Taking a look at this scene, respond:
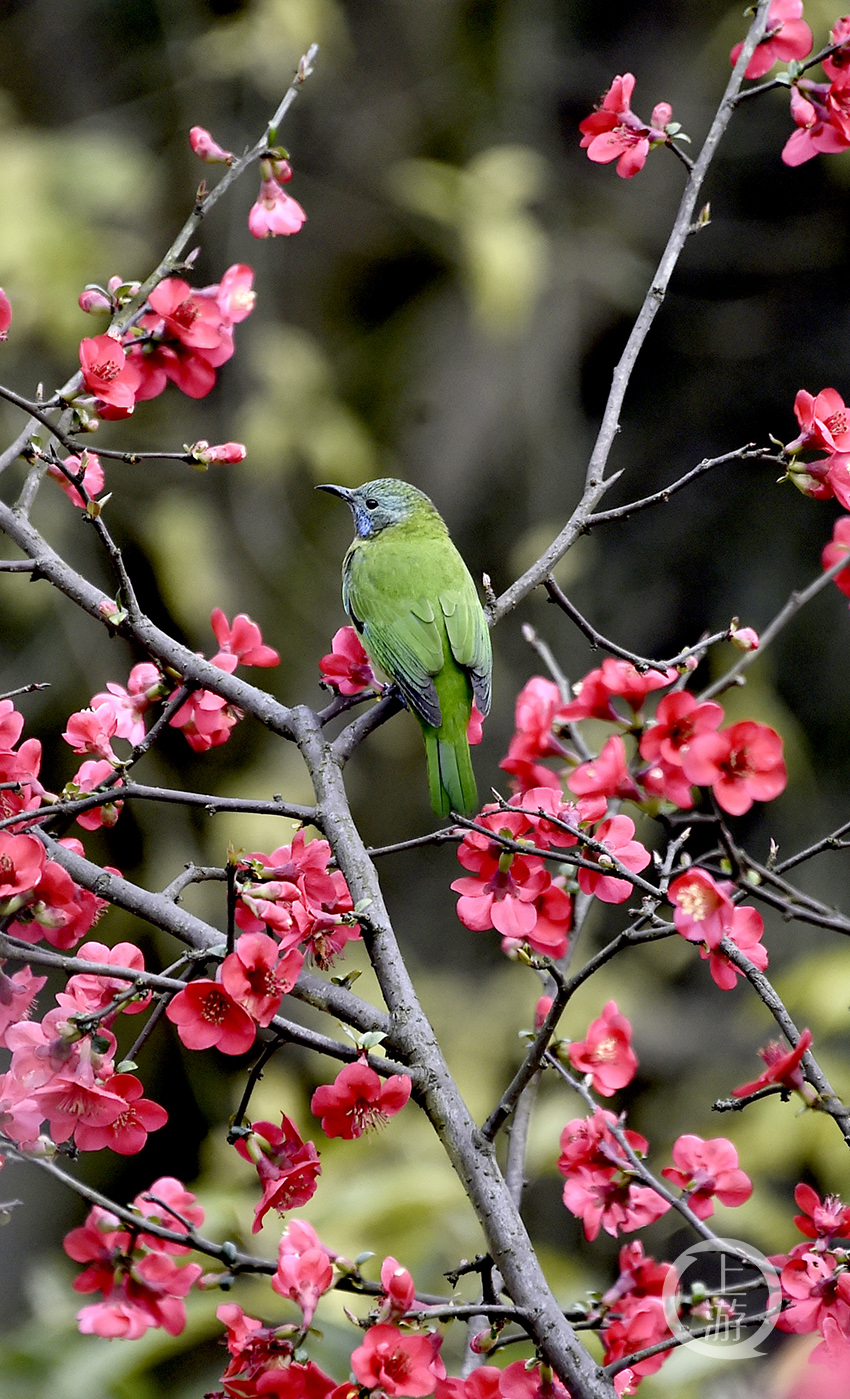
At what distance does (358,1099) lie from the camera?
1.12 meters

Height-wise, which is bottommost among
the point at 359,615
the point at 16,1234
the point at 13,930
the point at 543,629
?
the point at 13,930

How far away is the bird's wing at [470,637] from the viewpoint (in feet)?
6.70

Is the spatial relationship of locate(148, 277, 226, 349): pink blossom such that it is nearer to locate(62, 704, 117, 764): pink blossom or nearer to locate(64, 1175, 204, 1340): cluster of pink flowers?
locate(62, 704, 117, 764): pink blossom

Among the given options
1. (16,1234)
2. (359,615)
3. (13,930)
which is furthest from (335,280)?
(13,930)

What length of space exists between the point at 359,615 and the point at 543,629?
2168 millimetres

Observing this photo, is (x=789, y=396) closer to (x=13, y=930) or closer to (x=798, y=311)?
(x=798, y=311)

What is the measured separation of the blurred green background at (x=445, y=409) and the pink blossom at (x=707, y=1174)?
2396 mm

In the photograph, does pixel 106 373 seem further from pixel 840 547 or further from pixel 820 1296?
pixel 820 1296

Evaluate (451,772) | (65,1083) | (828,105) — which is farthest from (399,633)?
(65,1083)

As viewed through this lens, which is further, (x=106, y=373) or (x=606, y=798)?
(x=106, y=373)

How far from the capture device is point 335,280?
465cm

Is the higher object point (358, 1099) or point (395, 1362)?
point (358, 1099)

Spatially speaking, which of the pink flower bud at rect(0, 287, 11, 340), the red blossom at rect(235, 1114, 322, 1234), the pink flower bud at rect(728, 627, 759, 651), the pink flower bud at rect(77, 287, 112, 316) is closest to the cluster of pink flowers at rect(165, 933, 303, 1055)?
the red blossom at rect(235, 1114, 322, 1234)

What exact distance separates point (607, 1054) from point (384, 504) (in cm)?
137
